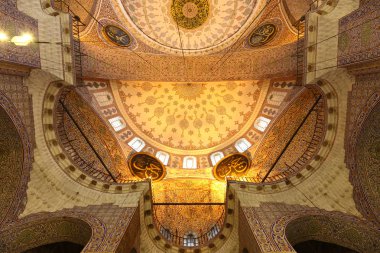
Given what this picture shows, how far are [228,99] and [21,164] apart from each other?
31.3ft

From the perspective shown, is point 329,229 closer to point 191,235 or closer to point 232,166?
point 232,166

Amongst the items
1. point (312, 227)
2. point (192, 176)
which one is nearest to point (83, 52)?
point (192, 176)

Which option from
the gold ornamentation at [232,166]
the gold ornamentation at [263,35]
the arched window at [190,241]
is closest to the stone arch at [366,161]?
the gold ornamentation at [232,166]

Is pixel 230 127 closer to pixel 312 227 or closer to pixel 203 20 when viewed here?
pixel 203 20

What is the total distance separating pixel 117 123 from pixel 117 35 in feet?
13.3

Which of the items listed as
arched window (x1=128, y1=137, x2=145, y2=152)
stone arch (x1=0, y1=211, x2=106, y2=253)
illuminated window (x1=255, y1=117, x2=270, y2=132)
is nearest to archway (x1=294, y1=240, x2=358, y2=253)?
illuminated window (x1=255, y1=117, x2=270, y2=132)

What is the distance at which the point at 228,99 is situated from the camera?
13328mm

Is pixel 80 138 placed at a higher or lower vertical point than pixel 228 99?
lower

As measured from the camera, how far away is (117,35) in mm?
11383

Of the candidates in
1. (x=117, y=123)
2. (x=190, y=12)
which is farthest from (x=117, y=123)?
(x=190, y=12)

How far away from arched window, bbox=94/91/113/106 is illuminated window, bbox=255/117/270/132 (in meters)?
7.09

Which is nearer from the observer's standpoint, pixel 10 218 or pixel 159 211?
pixel 10 218

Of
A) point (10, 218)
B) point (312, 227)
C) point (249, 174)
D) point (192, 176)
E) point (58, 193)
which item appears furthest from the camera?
point (192, 176)

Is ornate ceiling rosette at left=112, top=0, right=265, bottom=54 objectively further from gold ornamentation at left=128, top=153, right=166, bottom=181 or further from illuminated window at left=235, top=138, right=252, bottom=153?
gold ornamentation at left=128, top=153, right=166, bottom=181
